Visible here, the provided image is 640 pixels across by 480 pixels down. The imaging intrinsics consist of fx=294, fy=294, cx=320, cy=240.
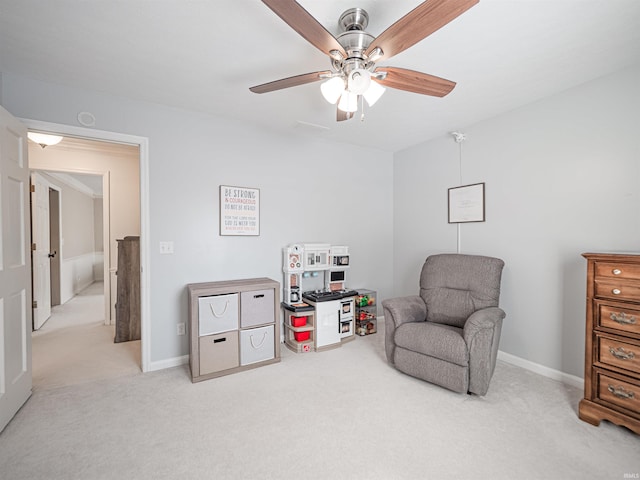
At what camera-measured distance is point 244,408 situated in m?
2.06

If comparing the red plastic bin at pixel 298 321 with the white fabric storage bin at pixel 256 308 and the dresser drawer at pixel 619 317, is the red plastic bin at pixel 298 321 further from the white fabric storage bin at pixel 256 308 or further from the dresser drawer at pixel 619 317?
the dresser drawer at pixel 619 317

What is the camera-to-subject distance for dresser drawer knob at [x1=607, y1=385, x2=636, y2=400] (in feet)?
5.69

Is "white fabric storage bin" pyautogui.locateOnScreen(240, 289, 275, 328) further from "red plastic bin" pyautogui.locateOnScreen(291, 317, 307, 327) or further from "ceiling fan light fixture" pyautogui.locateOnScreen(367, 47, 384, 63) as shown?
"ceiling fan light fixture" pyautogui.locateOnScreen(367, 47, 384, 63)

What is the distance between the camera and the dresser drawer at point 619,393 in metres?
1.72

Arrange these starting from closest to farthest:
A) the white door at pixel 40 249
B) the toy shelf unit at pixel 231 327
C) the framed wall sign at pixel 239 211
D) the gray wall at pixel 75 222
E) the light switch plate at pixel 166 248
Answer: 1. the toy shelf unit at pixel 231 327
2. the light switch plate at pixel 166 248
3. the framed wall sign at pixel 239 211
4. the white door at pixel 40 249
5. the gray wall at pixel 75 222

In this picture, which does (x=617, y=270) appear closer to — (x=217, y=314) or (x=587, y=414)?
(x=587, y=414)

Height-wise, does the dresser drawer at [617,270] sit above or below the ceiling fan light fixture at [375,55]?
below

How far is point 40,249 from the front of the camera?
3939 mm

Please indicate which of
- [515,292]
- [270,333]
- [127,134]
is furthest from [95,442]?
[515,292]

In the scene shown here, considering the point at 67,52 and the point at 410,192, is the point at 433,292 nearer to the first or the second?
the point at 410,192

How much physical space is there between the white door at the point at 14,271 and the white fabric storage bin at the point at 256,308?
4.97 feet

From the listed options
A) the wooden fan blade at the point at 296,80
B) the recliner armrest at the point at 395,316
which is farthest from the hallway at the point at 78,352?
the wooden fan blade at the point at 296,80

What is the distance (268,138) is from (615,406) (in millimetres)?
3503

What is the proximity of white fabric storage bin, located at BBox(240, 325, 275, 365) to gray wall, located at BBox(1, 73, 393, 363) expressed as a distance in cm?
64
